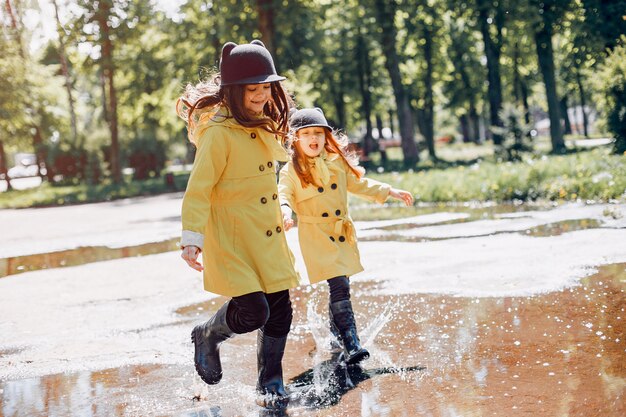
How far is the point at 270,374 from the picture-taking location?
4.18 m

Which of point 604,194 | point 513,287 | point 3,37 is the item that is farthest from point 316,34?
point 513,287

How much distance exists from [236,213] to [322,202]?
4.04 feet

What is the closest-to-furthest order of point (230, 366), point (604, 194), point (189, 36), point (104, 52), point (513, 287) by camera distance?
point (230, 366) → point (513, 287) → point (604, 194) → point (104, 52) → point (189, 36)

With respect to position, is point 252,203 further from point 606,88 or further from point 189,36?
point 189,36

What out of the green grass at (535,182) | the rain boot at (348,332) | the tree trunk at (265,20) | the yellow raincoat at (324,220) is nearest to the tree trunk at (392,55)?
the tree trunk at (265,20)

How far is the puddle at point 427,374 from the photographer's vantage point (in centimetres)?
374

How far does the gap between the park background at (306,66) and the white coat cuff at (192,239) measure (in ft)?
42.9

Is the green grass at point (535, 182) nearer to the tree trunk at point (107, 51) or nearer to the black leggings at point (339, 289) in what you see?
the black leggings at point (339, 289)

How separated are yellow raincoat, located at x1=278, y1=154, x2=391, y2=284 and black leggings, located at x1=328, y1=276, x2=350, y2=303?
6 centimetres

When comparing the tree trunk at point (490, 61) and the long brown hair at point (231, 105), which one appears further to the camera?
the tree trunk at point (490, 61)

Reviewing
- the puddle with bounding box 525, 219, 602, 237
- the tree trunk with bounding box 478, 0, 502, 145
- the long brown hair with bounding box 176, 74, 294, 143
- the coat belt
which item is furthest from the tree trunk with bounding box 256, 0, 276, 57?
the long brown hair with bounding box 176, 74, 294, 143

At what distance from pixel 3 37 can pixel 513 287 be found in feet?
114

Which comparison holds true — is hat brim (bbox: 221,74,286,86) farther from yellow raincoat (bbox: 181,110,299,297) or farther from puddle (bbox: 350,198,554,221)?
puddle (bbox: 350,198,554,221)

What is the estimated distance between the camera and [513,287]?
6.47 metres
